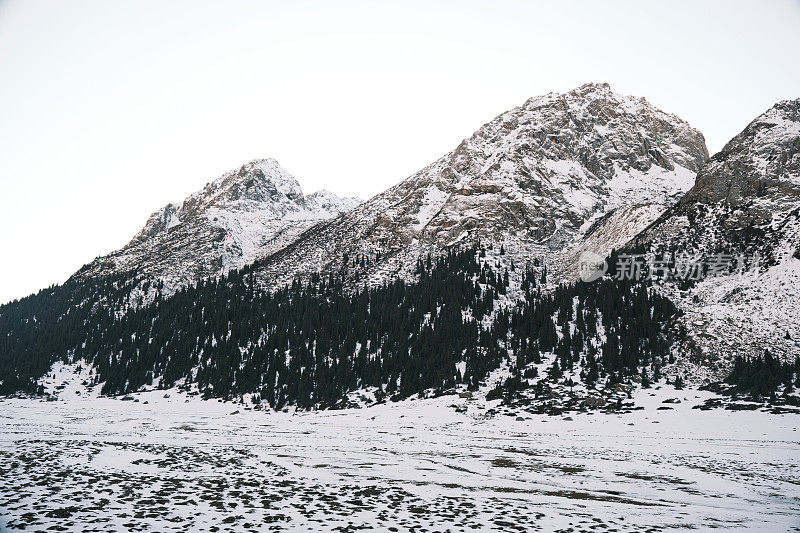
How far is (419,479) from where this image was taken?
2558 centimetres

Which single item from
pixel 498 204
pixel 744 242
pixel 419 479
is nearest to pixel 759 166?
pixel 744 242

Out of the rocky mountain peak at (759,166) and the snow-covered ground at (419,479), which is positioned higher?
the rocky mountain peak at (759,166)

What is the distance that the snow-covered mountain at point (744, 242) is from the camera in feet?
253

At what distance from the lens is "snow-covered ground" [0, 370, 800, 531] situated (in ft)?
54.0

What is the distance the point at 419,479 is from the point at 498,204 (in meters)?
143

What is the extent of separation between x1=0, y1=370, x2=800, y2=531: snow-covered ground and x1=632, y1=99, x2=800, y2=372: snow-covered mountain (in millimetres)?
27857

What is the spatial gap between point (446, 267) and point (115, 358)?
92086 mm

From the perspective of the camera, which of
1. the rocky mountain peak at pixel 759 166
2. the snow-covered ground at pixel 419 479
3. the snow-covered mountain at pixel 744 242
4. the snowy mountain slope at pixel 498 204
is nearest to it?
the snow-covered ground at pixel 419 479

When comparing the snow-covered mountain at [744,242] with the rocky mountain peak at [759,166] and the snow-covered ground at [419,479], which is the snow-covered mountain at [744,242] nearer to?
the rocky mountain peak at [759,166]

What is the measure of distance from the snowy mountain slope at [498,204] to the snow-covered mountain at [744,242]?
1729 cm

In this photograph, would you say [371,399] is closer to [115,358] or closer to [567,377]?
[567,377]

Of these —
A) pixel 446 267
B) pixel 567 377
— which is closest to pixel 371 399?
pixel 567 377

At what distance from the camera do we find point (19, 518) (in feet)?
48.6

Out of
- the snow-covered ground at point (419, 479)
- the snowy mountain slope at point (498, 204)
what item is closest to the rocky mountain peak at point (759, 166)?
the snowy mountain slope at point (498, 204)
